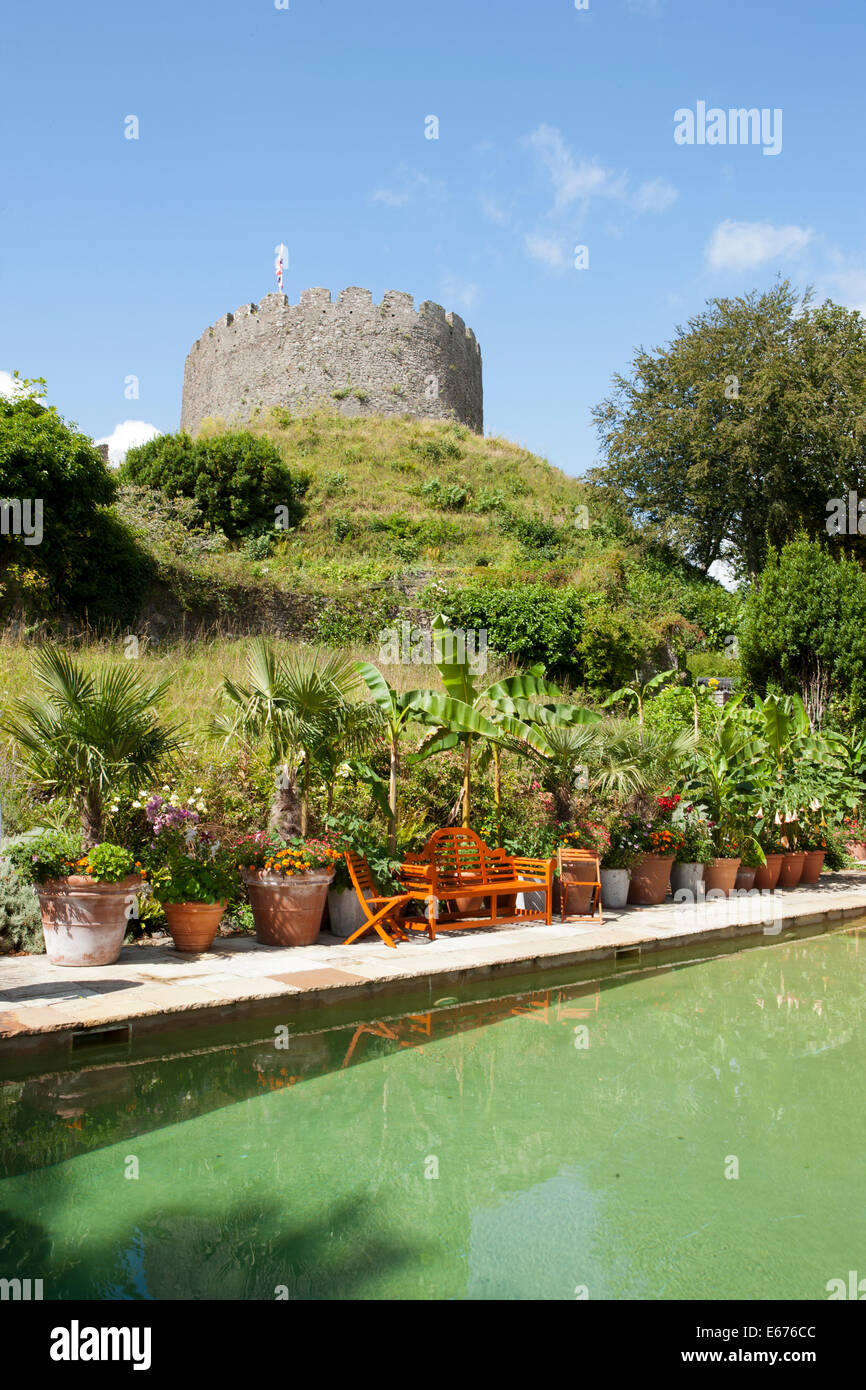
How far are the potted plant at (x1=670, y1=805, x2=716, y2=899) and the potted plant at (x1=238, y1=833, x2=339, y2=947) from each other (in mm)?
5022

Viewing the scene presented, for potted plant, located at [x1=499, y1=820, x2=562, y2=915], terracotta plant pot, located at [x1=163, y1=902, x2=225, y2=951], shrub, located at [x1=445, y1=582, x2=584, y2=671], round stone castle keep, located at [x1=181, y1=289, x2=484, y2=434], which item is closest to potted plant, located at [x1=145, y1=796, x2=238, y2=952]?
terracotta plant pot, located at [x1=163, y1=902, x2=225, y2=951]

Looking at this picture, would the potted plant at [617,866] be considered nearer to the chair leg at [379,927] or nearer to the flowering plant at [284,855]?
the chair leg at [379,927]

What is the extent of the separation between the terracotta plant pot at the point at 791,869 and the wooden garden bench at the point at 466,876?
448 centimetres

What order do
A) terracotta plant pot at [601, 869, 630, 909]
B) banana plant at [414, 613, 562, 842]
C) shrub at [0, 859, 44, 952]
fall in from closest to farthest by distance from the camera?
shrub at [0, 859, 44, 952]
banana plant at [414, 613, 562, 842]
terracotta plant pot at [601, 869, 630, 909]

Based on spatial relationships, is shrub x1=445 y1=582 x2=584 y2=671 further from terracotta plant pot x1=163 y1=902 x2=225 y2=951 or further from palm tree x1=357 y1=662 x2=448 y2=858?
terracotta plant pot x1=163 y1=902 x2=225 y2=951

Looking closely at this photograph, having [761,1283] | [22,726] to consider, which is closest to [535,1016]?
[761,1283]

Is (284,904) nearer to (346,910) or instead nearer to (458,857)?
(346,910)

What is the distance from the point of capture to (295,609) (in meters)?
17.2

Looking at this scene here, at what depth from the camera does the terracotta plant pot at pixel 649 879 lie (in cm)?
1028

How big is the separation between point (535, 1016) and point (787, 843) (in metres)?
7.43

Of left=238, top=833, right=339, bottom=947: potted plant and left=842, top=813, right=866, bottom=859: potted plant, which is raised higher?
left=238, top=833, right=339, bottom=947: potted plant

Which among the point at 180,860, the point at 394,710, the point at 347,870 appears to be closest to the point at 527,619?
the point at 394,710

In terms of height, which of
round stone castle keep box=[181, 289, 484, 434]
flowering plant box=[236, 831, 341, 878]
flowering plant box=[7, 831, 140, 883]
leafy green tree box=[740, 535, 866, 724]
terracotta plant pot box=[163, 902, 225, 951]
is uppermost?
round stone castle keep box=[181, 289, 484, 434]

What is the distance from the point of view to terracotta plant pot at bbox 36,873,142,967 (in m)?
6.29
